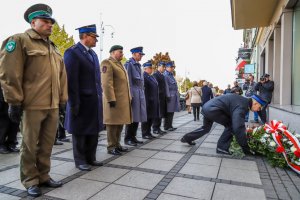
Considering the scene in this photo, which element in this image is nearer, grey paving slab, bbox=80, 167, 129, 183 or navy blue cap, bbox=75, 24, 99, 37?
grey paving slab, bbox=80, 167, 129, 183

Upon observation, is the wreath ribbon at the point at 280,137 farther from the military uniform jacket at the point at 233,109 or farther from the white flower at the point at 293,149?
the military uniform jacket at the point at 233,109

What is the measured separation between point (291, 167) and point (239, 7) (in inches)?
326

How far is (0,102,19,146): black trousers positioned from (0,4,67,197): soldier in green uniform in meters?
2.64

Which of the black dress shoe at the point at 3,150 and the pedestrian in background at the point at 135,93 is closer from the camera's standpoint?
the black dress shoe at the point at 3,150

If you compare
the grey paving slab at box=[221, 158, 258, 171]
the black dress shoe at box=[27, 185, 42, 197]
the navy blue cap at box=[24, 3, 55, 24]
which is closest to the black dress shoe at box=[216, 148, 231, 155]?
the grey paving slab at box=[221, 158, 258, 171]

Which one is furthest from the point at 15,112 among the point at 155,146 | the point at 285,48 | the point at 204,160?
the point at 285,48

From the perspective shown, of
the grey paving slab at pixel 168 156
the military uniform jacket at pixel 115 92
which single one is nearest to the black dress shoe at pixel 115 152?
the military uniform jacket at pixel 115 92

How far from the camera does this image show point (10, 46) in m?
3.15

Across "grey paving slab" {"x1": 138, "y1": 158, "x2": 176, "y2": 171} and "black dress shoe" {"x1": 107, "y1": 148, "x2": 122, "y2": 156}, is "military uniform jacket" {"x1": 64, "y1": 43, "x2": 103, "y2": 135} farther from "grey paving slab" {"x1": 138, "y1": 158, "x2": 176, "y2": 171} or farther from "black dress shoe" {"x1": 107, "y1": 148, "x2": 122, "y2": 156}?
"black dress shoe" {"x1": 107, "y1": 148, "x2": 122, "y2": 156}

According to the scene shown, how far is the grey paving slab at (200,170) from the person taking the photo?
4263 mm

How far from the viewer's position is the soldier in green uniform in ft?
10.2

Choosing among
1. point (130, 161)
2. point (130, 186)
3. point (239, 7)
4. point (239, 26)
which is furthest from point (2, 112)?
point (239, 26)

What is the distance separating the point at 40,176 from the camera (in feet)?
11.6

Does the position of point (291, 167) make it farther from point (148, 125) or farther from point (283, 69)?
point (283, 69)
